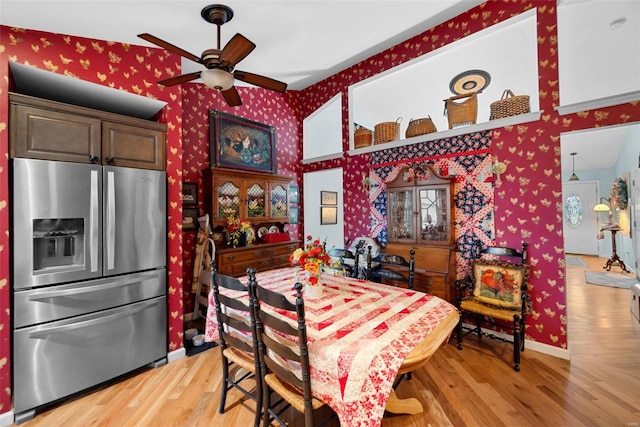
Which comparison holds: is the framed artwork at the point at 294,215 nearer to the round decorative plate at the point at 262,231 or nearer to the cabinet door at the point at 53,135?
the round decorative plate at the point at 262,231

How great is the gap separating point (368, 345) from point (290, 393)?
1.79 feet

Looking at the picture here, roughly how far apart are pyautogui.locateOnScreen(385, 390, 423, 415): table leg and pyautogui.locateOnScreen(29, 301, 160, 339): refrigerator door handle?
218cm

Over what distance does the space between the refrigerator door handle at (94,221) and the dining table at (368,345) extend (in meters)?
1.75

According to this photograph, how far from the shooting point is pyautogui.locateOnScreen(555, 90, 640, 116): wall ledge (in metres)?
2.32

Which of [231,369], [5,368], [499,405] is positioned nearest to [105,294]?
[5,368]

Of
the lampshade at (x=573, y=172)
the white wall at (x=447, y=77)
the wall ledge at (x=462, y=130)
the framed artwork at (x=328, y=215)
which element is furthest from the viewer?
the lampshade at (x=573, y=172)

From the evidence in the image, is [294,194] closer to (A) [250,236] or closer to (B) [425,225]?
(A) [250,236]

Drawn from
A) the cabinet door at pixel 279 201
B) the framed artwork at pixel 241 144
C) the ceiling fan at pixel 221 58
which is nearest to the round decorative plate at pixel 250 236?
the cabinet door at pixel 279 201

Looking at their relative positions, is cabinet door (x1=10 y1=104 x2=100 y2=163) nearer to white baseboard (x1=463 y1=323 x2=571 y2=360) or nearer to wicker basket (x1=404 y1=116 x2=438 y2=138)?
wicker basket (x1=404 y1=116 x2=438 y2=138)

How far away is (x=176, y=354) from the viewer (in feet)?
8.85

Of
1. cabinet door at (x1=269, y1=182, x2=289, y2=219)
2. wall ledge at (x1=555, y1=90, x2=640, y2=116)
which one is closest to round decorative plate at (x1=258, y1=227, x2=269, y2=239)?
cabinet door at (x1=269, y1=182, x2=289, y2=219)

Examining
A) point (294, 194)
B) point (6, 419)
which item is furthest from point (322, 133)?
point (6, 419)

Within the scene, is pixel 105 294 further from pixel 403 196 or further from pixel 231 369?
pixel 403 196

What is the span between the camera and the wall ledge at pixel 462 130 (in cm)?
280
